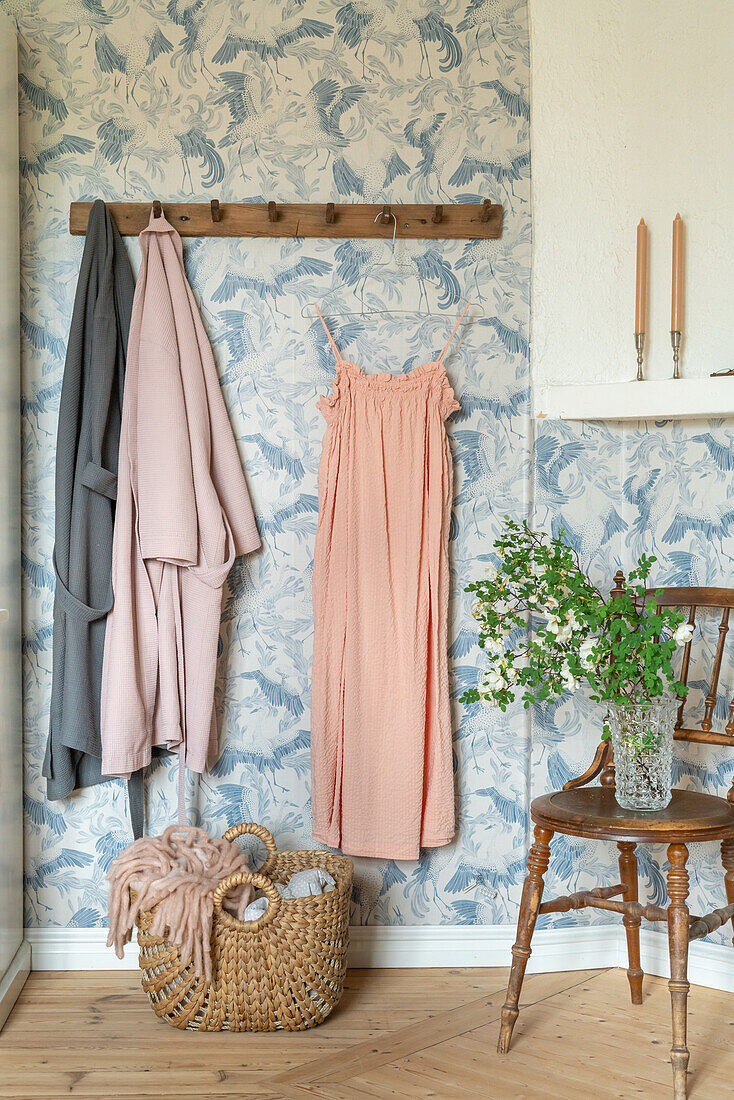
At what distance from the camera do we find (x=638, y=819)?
1.77 meters

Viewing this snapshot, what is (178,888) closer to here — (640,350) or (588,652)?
(588,652)

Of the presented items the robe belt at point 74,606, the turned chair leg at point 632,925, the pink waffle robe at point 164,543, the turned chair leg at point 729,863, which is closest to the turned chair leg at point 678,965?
the turned chair leg at point 729,863

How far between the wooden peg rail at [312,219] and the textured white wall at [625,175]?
174 mm

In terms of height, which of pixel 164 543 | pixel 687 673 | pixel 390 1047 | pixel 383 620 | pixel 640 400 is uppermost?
pixel 640 400

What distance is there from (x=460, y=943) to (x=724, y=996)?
618mm

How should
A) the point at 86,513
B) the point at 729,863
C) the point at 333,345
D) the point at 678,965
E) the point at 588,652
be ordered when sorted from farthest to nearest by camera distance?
1. the point at 333,345
2. the point at 86,513
3. the point at 729,863
4. the point at 588,652
5. the point at 678,965

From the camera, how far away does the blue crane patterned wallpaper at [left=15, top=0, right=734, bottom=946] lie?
2.36 meters

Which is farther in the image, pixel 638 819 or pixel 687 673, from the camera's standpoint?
pixel 687 673

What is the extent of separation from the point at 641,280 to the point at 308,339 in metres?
0.81

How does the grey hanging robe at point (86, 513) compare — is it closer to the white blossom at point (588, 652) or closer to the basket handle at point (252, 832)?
the basket handle at point (252, 832)

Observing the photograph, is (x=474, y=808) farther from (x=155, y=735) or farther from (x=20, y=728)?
(x=20, y=728)

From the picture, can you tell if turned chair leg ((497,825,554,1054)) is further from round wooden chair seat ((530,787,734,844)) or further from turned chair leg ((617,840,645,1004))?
turned chair leg ((617,840,645,1004))

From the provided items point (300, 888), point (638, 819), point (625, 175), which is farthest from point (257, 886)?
point (625, 175)

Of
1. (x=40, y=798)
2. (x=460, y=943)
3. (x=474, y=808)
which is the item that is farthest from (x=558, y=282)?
(x=40, y=798)
